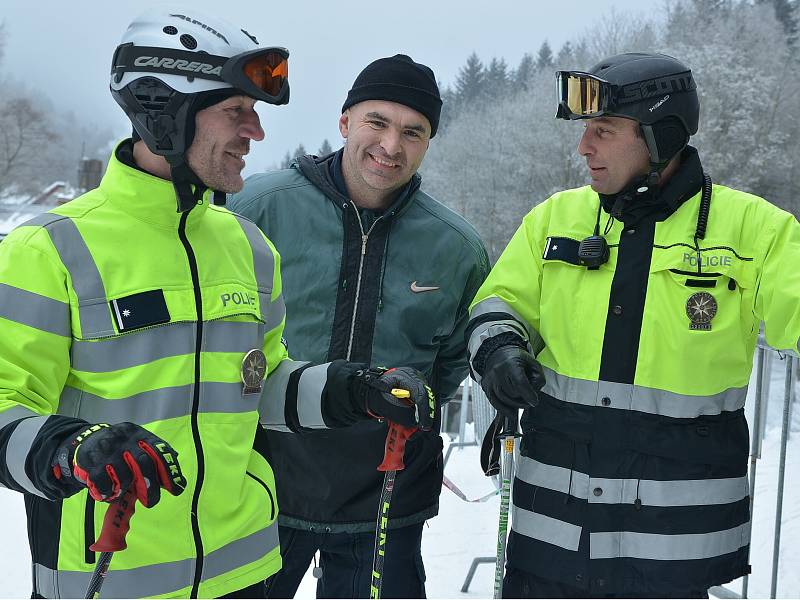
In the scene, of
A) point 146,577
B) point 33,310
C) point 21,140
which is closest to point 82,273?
point 33,310

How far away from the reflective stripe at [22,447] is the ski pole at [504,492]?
144cm

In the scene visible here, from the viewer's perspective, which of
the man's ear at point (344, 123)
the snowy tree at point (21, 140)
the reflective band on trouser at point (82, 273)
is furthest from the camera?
the snowy tree at point (21, 140)

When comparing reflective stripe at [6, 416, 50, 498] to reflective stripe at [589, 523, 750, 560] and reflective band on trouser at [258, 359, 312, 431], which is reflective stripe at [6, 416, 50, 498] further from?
reflective stripe at [589, 523, 750, 560]

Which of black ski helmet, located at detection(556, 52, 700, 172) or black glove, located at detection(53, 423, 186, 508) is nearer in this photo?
black glove, located at detection(53, 423, 186, 508)

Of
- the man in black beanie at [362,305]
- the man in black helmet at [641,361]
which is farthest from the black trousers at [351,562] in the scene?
the man in black helmet at [641,361]

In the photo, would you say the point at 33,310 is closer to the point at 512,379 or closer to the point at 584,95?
the point at 512,379

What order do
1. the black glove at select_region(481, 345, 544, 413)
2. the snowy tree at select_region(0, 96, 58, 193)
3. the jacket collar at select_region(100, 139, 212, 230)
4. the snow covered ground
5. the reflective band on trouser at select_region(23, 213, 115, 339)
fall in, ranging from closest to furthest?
the reflective band on trouser at select_region(23, 213, 115, 339), the jacket collar at select_region(100, 139, 212, 230), the black glove at select_region(481, 345, 544, 413), the snow covered ground, the snowy tree at select_region(0, 96, 58, 193)

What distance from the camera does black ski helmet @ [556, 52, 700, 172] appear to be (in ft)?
9.43

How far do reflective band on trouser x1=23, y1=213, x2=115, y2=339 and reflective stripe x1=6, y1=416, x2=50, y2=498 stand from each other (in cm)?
26

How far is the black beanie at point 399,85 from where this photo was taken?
323 cm

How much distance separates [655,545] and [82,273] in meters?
1.87

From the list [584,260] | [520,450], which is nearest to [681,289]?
[584,260]

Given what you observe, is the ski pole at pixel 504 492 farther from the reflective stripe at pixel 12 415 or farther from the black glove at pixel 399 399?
the reflective stripe at pixel 12 415

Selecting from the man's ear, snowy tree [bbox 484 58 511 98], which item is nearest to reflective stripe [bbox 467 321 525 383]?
the man's ear
